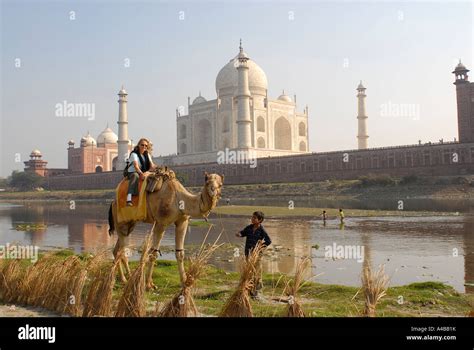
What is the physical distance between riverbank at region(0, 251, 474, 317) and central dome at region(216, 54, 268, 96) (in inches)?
A: 2390

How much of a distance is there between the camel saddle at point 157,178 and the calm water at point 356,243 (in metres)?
1.13

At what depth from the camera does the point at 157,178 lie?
16.2 feet

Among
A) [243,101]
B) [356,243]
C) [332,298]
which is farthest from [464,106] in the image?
[332,298]

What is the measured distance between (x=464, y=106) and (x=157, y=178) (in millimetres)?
49346

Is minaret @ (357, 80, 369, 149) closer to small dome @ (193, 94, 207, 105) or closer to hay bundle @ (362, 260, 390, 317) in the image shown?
small dome @ (193, 94, 207, 105)

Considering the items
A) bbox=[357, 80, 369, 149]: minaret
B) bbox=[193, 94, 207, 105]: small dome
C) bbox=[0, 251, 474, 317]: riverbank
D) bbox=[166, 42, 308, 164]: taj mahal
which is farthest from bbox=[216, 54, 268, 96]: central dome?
bbox=[0, 251, 474, 317]: riverbank

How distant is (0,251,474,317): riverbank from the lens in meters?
4.32

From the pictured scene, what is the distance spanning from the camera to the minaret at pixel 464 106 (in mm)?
46406

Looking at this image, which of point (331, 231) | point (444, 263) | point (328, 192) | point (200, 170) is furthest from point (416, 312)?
point (200, 170)
